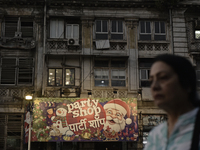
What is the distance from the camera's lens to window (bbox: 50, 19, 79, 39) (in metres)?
17.1

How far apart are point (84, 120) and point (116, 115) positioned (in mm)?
1824

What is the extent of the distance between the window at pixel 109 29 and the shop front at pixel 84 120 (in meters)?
4.41

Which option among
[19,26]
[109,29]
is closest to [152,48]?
[109,29]

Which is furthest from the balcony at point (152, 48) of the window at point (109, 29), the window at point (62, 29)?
the window at point (62, 29)

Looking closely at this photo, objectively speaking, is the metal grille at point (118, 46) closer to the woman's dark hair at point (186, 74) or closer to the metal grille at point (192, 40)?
the metal grille at point (192, 40)

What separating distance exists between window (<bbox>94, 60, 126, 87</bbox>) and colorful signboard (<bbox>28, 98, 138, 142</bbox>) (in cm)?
174

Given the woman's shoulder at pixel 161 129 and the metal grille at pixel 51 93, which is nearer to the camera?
the woman's shoulder at pixel 161 129

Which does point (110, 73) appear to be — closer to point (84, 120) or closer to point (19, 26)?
point (84, 120)

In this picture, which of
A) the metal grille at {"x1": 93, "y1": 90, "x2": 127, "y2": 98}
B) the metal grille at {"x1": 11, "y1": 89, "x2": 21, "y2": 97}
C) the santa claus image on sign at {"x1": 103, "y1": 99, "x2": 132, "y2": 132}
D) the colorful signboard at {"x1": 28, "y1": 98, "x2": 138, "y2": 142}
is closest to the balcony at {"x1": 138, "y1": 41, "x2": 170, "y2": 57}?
the metal grille at {"x1": 93, "y1": 90, "x2": 127, "y2": 98}

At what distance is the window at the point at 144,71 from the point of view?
16812mm

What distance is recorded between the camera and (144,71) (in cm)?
1697

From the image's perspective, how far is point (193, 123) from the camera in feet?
3.82

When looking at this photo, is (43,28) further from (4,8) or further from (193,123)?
(193,123)

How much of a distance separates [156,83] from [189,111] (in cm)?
20
